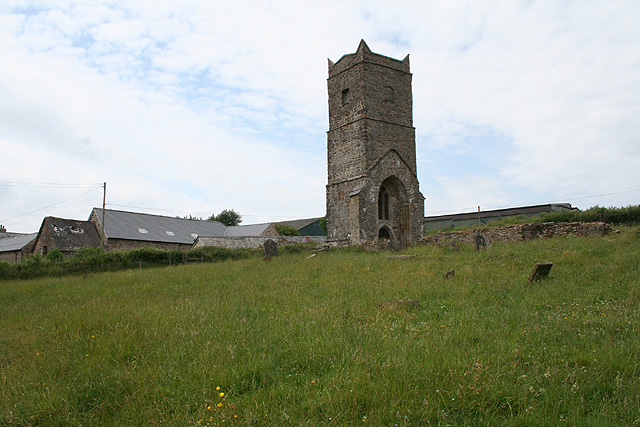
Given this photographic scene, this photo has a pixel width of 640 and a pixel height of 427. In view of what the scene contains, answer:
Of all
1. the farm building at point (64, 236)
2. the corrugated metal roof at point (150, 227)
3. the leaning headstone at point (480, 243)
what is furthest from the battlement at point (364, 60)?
the farm building at point (64, 236)

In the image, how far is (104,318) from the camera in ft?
22.7

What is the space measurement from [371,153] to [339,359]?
20.9m

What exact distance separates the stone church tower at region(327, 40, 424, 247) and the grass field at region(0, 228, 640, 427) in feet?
53.0

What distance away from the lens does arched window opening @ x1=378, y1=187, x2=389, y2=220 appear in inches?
1032

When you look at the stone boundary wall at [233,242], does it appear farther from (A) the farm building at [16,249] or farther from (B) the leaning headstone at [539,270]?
(B) the leaning headstone at [539,270]

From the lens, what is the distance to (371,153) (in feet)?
81.5

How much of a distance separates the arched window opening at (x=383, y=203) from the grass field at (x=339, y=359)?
1756 cm

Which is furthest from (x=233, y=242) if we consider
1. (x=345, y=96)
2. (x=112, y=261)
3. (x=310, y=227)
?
(x=310, y=227)

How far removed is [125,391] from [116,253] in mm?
21702

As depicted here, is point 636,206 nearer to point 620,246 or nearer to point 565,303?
point 620,246

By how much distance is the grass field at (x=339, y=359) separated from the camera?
3.72m

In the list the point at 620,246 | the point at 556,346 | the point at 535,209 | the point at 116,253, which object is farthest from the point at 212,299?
the point at 535,209

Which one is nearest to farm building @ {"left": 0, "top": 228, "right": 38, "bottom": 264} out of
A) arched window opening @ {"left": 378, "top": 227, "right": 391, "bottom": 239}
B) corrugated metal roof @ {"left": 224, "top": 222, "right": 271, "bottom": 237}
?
corrugated metal roof @ {"left": 224, "top": 222, "right": 271, "bottom": 237}

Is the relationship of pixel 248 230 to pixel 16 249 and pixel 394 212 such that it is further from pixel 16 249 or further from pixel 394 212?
pixel 394 212
